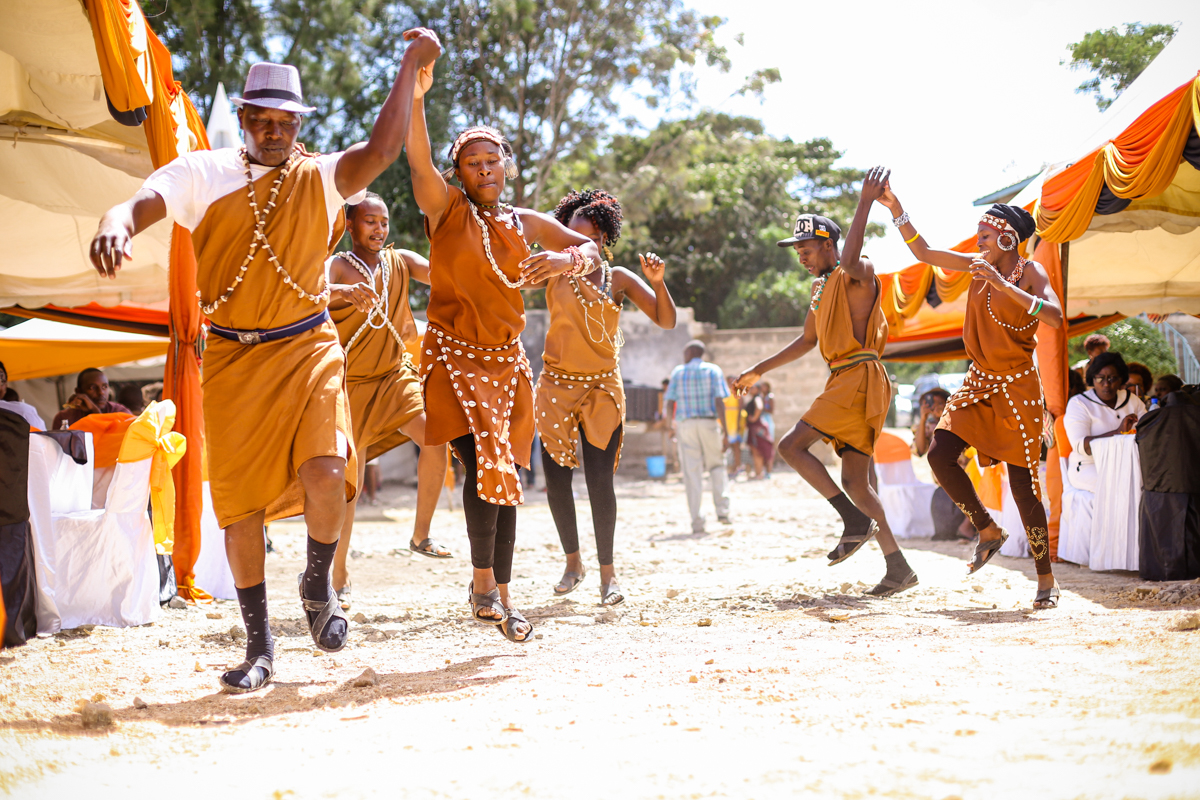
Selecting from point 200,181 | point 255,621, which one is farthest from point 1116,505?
point 200,181

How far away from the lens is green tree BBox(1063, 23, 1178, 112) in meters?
6.50

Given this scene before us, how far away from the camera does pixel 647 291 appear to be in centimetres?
573

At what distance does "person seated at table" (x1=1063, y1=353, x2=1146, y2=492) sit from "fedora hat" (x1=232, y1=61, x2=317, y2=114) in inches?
230

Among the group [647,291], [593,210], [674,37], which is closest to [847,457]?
[647,291]

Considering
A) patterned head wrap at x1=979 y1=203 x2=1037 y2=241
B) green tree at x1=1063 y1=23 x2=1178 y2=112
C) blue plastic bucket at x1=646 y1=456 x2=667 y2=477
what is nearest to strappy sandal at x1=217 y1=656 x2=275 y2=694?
patterned head wrap at x1=979 y1=203 x2=1037 y2=241

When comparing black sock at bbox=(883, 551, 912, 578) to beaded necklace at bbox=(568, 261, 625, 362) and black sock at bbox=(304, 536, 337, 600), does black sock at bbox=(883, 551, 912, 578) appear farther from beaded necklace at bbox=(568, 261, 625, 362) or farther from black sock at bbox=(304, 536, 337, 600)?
black sock at bbox=(304, 536, 337, 600)

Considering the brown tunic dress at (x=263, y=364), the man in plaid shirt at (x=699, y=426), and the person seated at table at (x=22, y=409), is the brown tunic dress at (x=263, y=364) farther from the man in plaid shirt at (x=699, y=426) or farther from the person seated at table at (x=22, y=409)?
the man in plaid shirt at (x=699, y=426)

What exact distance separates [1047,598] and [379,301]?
3928 millimetres

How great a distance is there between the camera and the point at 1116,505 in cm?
645

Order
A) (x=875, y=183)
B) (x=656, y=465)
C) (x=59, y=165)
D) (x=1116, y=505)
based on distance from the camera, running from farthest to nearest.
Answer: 1. (x=656, y=465)
2. (x=59, y=165)
3. (x=1116, y=505)
4. (x=875, y=183)

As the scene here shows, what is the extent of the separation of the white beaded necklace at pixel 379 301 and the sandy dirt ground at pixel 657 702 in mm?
1623

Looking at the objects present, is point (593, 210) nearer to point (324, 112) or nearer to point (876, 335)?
point (876, 335)

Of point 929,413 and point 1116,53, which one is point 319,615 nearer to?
point 1116,53

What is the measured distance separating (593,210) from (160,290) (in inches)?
223
